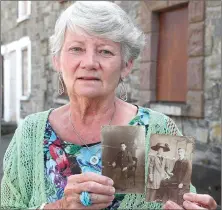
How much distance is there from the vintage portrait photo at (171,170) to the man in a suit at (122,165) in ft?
0.29

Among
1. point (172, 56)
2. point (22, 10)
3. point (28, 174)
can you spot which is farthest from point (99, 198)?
point (22, 10)

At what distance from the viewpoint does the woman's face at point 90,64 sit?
1578 millimetres

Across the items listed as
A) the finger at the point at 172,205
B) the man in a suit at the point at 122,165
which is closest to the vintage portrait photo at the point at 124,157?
the man in a suit at the point at 122,165

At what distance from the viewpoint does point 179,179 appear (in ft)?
4.65

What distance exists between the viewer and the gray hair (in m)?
1.58

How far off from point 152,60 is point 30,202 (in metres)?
4.77

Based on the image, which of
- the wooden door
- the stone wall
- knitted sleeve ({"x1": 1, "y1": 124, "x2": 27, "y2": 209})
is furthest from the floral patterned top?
the wooden door

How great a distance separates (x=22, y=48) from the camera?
40.4 feet

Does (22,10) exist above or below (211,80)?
above

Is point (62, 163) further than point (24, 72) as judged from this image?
No

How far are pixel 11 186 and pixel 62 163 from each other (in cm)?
23

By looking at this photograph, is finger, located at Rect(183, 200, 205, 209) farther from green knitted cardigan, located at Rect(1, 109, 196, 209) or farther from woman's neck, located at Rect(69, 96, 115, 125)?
woman's neck, located at Rect(69, 96, 115, 125)

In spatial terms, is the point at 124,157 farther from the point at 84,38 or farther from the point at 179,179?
the point at 84,38

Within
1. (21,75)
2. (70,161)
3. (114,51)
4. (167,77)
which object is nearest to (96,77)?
(114,51)
